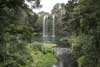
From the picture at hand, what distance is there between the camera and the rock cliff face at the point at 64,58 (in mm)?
19531

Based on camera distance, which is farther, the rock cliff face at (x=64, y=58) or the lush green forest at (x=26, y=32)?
the rock cliff face at (x=64, y=58)

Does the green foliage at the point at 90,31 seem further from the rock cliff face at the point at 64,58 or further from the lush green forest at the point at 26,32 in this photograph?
the rock cliff face at the point at 64,58

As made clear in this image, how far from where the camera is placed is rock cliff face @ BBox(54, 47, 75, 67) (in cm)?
1953

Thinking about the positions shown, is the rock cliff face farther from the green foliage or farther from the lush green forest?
the green foliage

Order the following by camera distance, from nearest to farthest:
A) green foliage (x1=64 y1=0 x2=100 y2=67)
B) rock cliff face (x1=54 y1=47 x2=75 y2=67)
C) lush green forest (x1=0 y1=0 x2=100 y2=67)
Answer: lush green forest (x1=0 y1=0 x2=100 y2=67) → green foliage (x1=64 y1=0 x2=100 y2=67) → rock cliff face (x1=54 y1=47 x2=75 y2=67)

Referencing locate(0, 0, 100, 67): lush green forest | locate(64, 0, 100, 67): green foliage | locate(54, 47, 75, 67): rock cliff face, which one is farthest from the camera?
locate(54, 47, 75, 67): rock cliff face

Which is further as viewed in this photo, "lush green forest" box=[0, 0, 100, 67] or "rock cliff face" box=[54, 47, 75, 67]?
"rock cliff face" box=[54, 47, 75, 67]

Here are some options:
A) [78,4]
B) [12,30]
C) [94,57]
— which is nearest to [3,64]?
Answer: [12,30]

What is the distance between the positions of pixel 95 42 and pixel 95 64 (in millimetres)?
1015

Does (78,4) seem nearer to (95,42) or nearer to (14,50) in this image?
(95,42)

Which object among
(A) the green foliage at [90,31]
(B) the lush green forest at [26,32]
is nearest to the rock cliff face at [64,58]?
(B) the lush green forest at [26,32]

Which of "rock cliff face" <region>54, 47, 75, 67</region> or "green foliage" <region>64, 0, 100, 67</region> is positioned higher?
"green foliage" <region>64, 0, 100, 67</region>

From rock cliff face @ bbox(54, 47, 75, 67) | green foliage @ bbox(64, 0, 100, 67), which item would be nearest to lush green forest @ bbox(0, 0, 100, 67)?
green foliage @ bbox(64, 0, 100, 67)

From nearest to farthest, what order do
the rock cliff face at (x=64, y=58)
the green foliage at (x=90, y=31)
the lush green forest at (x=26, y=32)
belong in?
the lush green forest at (x=26, y=32) → the green foliage at (x=90, y=31) → the rock cliff face at (x=64, y=58)
